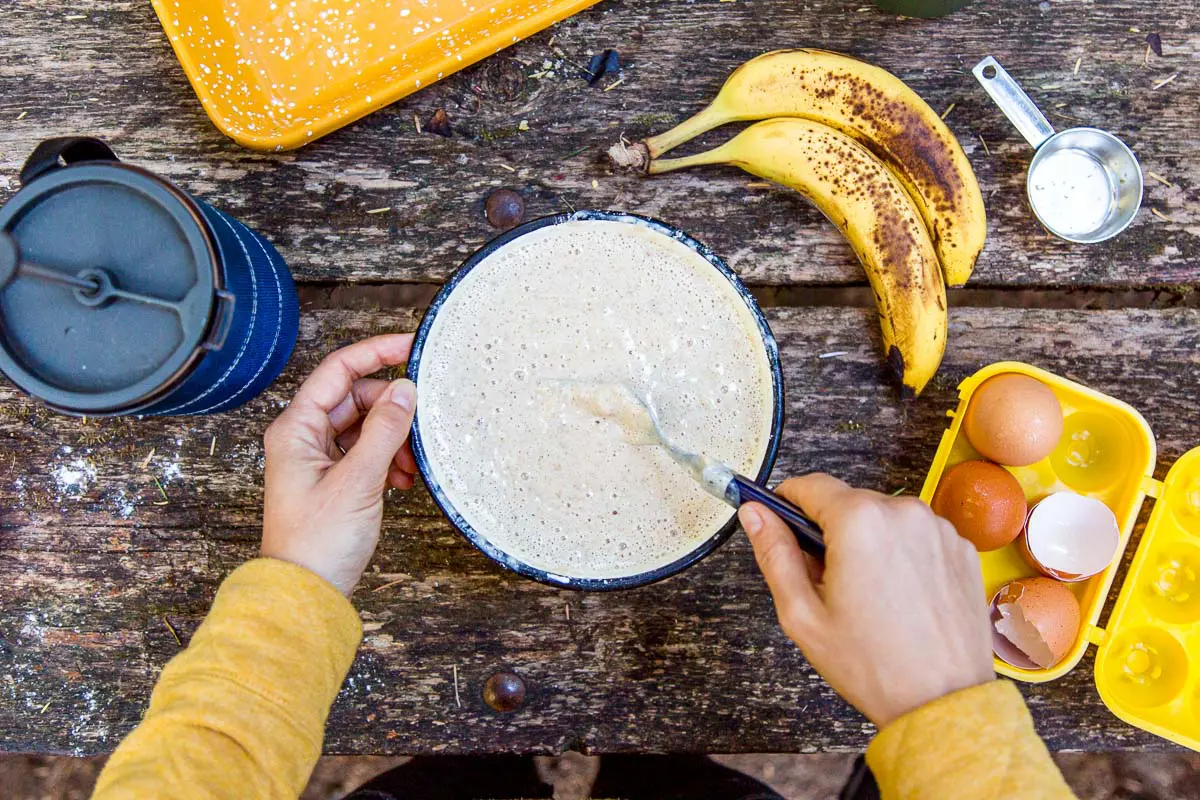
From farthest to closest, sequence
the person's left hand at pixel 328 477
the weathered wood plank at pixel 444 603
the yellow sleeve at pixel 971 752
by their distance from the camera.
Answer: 1. the weathered wood plank at pixel 444 603
2. the person's left hand at pixel 328 477
3. the yellow sleeve at pixel 971 752

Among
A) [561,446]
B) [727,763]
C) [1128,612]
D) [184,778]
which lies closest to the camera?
[184,778]

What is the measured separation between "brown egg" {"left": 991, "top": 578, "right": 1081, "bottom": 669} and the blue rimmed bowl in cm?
41

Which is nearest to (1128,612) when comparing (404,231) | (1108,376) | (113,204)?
(1108,376)

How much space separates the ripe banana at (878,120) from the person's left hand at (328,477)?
0.51 metres

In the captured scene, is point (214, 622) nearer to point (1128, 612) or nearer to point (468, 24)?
point (468, 24)

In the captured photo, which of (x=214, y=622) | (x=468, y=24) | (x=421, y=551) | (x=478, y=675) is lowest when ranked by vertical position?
(x=478, y=675)

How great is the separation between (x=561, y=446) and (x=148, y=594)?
2.10ft

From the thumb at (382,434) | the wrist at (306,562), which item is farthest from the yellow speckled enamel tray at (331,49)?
the wrist at (306,562)

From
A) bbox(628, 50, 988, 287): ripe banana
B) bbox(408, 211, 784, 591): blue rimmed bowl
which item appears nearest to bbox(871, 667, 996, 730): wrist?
bbox(408, 211, 784, 591): blue rimmed bowl

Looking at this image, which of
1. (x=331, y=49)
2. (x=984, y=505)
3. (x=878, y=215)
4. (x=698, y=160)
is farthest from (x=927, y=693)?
(x=331, y=49)

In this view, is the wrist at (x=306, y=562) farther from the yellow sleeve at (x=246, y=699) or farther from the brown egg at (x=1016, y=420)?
the brown egg at (x=1016, y=420)

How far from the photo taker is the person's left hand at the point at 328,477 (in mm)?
808

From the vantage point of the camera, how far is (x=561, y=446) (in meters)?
0.85

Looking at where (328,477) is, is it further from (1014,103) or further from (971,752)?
(1014,103)
